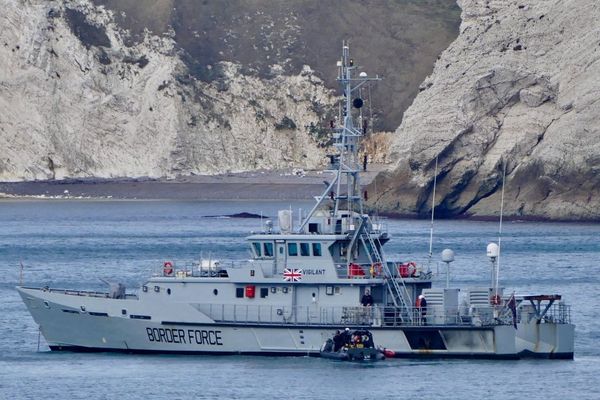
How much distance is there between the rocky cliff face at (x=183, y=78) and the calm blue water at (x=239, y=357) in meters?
42.3

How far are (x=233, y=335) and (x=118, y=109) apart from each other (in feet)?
401

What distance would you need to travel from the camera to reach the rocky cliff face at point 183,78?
169 m

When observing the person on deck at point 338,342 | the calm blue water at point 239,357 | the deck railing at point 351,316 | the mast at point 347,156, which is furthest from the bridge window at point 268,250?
the person on deck at point 338,342

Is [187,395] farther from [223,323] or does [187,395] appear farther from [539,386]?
[539,386]

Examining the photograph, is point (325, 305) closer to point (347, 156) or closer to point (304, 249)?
point (304, 249)

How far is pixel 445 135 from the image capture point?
117500mm

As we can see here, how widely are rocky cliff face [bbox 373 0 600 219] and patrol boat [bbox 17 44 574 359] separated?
200 ft

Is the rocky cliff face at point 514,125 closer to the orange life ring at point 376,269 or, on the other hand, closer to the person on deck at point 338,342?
the orange life ring at point 376,269

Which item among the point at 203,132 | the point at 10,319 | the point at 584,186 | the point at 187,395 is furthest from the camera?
the point at 203,132

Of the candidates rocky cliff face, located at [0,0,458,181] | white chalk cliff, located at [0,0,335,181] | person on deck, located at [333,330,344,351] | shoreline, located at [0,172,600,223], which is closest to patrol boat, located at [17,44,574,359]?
person on deck, located at [333,330,344,351]

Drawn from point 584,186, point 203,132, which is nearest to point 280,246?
point 584,186

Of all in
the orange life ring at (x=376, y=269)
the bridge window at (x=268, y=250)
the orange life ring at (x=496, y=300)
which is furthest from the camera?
the bridge window at (x=268, y=250)

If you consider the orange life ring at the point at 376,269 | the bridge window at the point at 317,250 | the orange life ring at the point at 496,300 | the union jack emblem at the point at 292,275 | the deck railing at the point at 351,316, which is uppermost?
the bridge window at the point at 317,250

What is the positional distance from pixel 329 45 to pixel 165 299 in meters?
132
